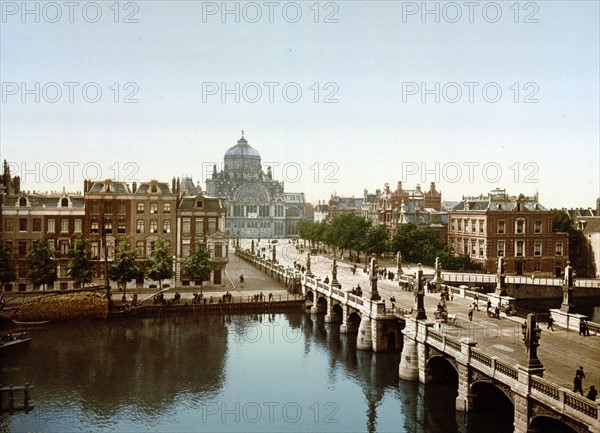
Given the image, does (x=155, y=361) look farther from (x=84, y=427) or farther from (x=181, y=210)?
(x=181, y=210)

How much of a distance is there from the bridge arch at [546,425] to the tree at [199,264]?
151ft

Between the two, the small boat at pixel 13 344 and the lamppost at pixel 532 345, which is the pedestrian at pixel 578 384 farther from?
the small boat at pixel 13 344

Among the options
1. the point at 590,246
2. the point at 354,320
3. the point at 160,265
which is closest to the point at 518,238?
the point at 590,246

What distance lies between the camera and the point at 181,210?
7244 cm

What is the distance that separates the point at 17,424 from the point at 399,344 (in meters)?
28.1

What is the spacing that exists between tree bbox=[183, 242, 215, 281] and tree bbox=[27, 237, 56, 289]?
14622 millimetres

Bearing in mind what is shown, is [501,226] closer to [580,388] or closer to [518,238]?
[518,238]

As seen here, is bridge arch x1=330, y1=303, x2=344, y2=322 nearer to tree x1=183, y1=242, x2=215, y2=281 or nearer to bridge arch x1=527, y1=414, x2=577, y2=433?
tree x1=183, y1=242, x2=215, y2=281

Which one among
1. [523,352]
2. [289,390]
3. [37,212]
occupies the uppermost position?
[37,212]

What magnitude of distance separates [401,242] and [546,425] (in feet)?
214

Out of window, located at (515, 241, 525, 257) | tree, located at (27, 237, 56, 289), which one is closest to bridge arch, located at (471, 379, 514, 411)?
tree, located at (27, 237, 56, 289)

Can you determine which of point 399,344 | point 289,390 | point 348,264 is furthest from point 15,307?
point 348,264

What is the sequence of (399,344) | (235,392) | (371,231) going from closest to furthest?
(235,392) → (399,344) → (371,231)

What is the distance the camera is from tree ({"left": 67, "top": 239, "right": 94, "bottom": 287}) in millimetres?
61688
